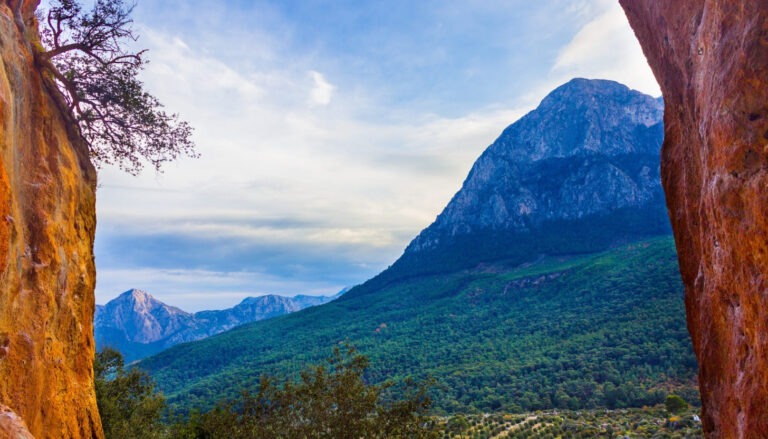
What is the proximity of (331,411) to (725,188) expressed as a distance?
53.4 feet

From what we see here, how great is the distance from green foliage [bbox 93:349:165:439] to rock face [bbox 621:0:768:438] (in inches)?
1083

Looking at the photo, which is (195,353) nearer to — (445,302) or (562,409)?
(445,302)

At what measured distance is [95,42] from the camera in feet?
50.3

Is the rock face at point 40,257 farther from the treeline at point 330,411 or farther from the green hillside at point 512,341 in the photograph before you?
the green hillside at point 512,341

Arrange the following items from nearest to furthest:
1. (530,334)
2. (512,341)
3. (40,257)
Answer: (40,257) < (512,341) < (530,334)

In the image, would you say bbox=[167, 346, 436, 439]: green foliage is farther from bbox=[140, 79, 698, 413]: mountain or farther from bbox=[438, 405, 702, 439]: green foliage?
bbox=[438, 405, 702, 439]: green foliage

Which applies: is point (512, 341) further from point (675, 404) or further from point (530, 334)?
point (675, 404)

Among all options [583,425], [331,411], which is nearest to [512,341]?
[583,425]

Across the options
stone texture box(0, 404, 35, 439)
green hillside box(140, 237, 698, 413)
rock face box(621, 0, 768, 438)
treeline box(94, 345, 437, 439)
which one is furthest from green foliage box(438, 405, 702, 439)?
stone texture box(0, 404, 35, 439)

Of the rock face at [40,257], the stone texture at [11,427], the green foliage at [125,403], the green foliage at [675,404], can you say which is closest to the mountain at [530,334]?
the green foliage at [675,404]

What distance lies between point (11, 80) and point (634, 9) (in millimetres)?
17966

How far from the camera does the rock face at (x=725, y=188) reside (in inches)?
269

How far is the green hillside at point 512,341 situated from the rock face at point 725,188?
1810 cm

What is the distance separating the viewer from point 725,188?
743cm
